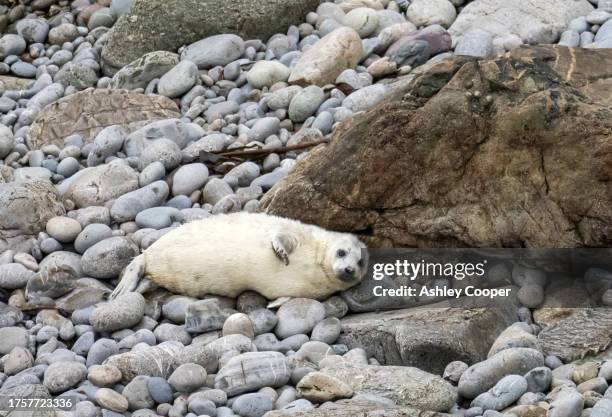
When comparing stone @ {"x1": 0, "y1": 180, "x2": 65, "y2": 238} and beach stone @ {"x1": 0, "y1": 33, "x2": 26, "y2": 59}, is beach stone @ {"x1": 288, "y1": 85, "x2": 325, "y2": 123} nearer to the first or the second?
stone @ {"x1": 0, "y1": 180, "x2": 65, "y2": 238}

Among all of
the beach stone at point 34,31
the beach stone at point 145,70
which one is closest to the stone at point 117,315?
the beach stone at point 145,70

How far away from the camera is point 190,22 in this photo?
11469 mm

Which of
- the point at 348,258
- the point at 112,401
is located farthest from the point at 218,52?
the point at 112,401

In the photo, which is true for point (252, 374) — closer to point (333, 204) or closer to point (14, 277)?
point (333, 204)

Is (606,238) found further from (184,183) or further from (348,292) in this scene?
(184,183)

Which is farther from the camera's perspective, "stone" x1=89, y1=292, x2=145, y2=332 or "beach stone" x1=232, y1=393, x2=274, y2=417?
"stone" x1=89, y1=292, x2=145, y2=332

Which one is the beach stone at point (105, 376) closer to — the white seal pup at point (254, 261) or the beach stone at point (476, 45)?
the white seal pup at point (254, 261)

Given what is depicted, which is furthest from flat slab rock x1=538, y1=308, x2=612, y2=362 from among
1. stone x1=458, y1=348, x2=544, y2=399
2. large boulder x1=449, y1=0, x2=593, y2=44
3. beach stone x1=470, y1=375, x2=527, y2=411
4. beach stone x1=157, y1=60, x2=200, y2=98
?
beach stone x1=157, y1=60, x2=200, y2=98

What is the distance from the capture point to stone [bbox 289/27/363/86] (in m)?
10.2

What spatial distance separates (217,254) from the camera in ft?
25.0

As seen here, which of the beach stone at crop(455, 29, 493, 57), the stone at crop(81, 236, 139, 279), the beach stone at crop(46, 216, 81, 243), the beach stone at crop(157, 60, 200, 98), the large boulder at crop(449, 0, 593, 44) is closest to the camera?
the stone at crop(81, 236, 139, 279)

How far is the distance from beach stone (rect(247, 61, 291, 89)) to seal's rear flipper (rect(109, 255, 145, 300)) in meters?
3.12

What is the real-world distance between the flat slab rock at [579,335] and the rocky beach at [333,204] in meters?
0.02

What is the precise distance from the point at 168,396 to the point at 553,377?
198cm
